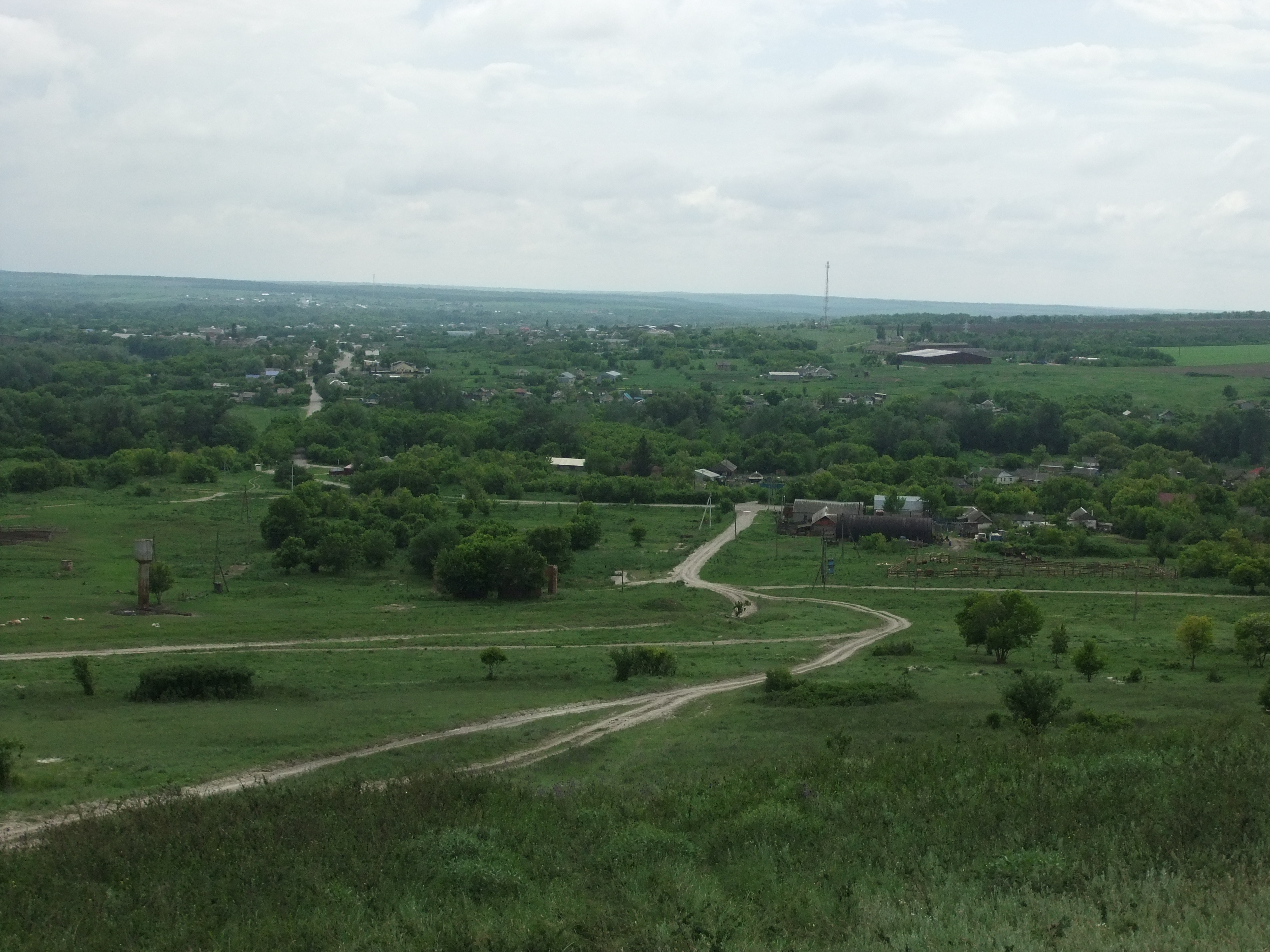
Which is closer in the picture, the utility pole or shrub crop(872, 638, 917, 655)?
shrub crop(872, 638, 917, 655)

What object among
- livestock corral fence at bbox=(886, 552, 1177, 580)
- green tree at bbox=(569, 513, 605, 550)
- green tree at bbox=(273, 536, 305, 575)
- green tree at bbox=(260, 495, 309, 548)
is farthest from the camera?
green tree at bbox=(569, 513, 605, 550)

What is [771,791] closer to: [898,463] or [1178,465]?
[898,463]

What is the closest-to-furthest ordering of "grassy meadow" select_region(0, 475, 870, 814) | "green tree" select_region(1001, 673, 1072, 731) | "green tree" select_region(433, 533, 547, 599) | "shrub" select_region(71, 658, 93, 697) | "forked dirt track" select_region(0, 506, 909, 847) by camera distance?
1. "forked dirt track" select_region(0, 506, 909, 847)
2. "grassy meadow" select_region(0, 475, 870, 814)
3. "green tree" select_region(1001, 673, 1072, 731)
4. "shrub" select_region(71, 658, 93, 697)
5. "green tree" select_region(433, 533, 547, 599)

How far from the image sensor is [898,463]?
84.8 meters

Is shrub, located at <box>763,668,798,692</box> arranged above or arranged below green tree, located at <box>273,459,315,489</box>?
above

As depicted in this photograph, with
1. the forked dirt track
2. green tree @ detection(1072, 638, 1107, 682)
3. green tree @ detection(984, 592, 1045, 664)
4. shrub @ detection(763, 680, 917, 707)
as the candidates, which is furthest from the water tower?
green tree @ detection(1072, 638, 1107, 682)

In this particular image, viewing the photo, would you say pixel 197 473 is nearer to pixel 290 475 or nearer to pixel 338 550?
pixel 290 475

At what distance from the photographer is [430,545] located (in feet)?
172

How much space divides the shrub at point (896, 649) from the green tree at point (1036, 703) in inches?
398

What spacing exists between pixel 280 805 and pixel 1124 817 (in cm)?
1162

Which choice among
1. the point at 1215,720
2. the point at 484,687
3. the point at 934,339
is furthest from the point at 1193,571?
the point at 934,339

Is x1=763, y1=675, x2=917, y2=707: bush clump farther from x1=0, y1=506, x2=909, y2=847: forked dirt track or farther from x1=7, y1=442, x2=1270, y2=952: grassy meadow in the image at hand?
x1=0, y1=506, x2=909, y2=847: forked dirt track

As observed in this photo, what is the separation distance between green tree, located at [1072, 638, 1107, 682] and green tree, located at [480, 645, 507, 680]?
14.3 metres

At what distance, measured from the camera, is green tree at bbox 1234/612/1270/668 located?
110 ft
